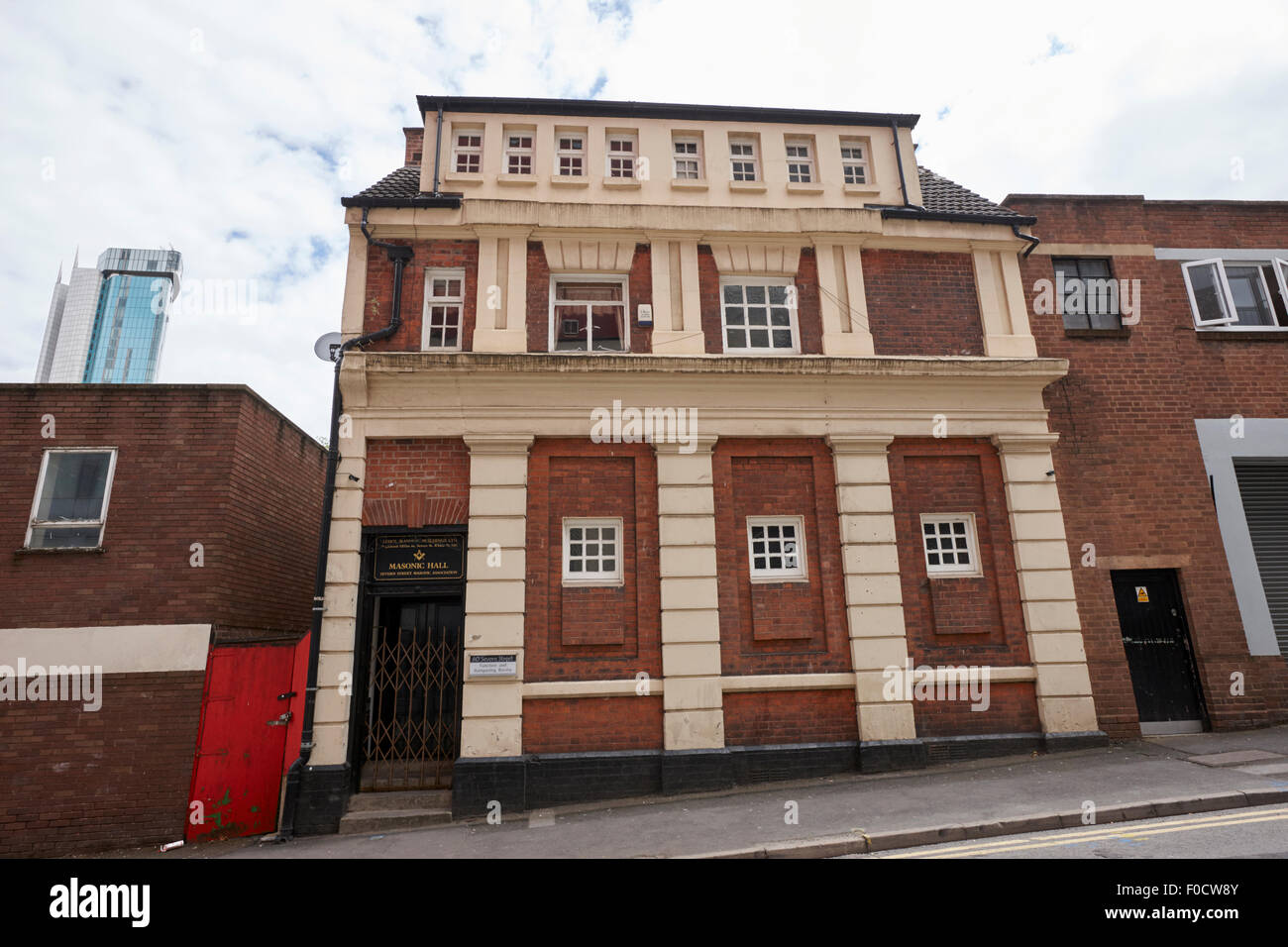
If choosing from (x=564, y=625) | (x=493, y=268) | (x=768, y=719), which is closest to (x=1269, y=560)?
(x=768, y=719)

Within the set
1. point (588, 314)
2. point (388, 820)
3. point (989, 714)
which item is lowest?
point (388, 820)

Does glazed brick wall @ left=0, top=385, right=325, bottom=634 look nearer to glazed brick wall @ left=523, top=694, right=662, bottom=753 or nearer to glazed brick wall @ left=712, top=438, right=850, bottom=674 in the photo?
glazed brick wall @ left=523, top=694, right=662, bottom=753

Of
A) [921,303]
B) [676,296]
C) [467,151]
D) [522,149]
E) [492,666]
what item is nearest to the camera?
[492,666]

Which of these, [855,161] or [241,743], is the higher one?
[855,161]

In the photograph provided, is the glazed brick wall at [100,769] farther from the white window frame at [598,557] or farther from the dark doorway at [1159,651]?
the dark doorway at [1159,651]

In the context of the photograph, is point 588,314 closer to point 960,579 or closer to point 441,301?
point 441,301

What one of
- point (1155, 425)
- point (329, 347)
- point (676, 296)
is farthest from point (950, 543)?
point (329, 347)

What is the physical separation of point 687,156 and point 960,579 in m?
9.19

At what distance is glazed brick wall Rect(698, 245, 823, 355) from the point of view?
11.1m

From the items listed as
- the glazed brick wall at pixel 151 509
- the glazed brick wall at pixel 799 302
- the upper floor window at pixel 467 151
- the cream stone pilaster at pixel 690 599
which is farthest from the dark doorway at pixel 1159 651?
the glazed brick wall at pixel 151 509

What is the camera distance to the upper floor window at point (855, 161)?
12.5 m

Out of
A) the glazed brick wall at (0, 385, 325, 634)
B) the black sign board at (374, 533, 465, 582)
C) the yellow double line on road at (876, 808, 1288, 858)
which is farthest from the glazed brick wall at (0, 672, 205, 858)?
the yellow double line on road at (876, 808, 1288, 858)

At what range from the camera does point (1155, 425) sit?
1160cm

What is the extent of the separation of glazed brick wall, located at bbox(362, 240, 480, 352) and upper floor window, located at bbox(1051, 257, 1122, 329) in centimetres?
1104
